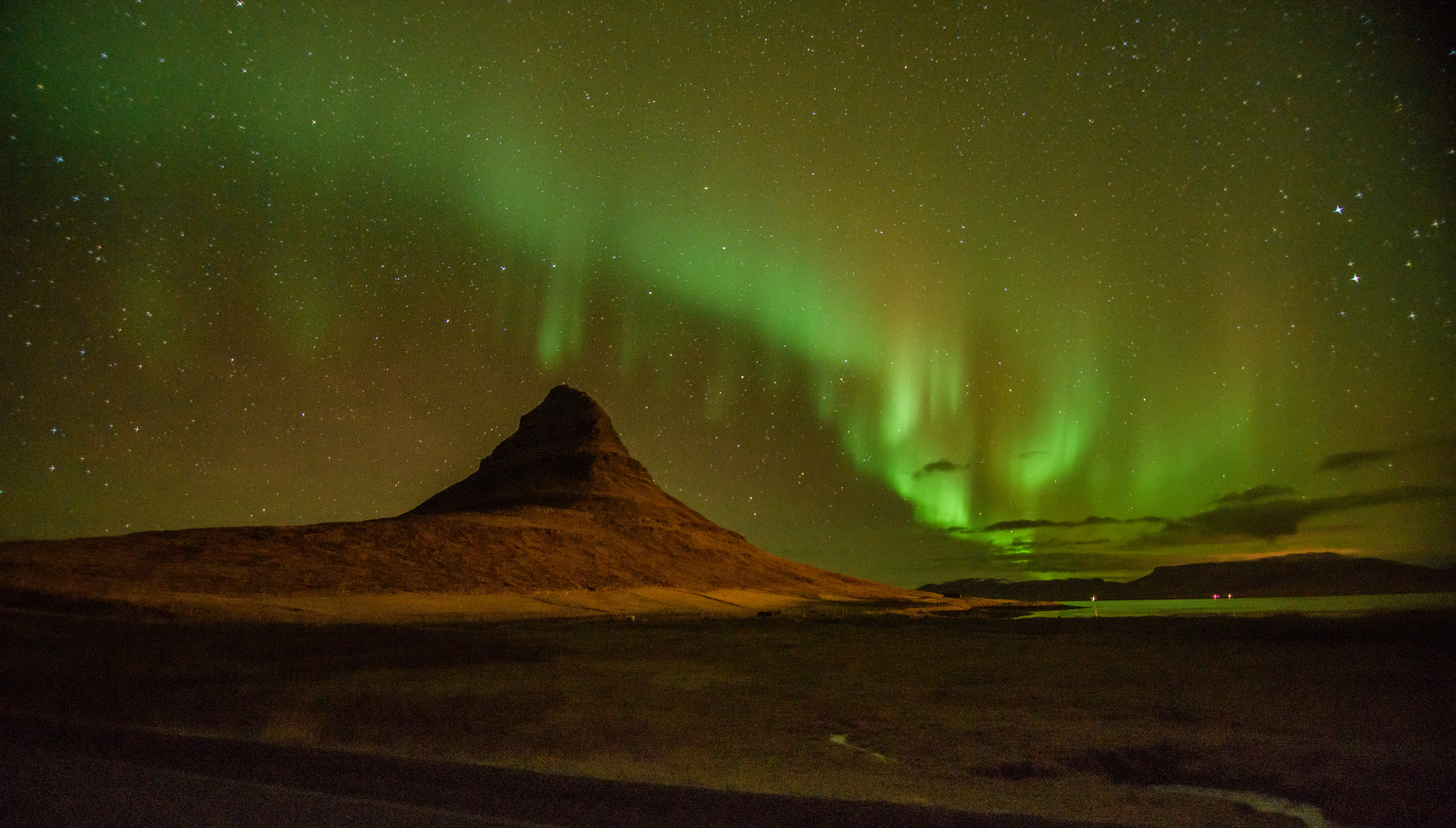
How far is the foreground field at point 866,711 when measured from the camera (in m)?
8.17

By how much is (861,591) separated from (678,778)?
10118 cm

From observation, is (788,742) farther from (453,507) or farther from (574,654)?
(453,507)

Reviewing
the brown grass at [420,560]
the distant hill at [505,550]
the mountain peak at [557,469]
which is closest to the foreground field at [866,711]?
the brown grass at [420,560]

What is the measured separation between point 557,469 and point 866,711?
4556 inches

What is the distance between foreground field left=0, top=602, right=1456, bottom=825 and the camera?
8.17 m

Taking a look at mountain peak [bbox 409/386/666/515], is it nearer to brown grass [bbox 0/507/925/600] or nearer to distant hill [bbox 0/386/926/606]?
distant hill [bbox 0/386/926/606]

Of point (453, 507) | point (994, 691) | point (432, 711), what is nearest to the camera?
point (432, 711)

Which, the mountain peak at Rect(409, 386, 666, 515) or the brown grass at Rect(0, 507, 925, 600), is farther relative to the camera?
the mountain peak at Rect(409, 386, 666, 515)

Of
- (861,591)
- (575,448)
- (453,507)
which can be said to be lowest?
(861,591)

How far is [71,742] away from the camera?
974cm

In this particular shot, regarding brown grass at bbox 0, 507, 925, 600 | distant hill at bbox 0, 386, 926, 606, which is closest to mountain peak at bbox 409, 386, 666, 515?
distant hill at bbox 0, 386, 926, 606

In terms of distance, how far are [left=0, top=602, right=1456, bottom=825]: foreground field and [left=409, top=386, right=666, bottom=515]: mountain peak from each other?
86.7 meters

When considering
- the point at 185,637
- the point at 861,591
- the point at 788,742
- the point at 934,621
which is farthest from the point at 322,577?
the point at 861,591

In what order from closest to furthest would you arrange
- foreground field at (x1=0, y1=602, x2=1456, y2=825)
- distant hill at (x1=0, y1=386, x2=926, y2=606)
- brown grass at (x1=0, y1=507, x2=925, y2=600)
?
foreground field at (x1=0, y1=602, x2=1456, y2=825)
brown grass at (x1=0, y1=507, x2=925, y2=600)
distant hill at (x1=0, y1=386, x2=926, y2=606)
